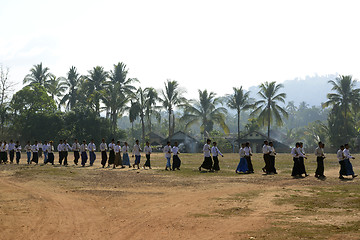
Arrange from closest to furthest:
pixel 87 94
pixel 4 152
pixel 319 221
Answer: pixel 319 221 → pixel 4 152 → pixel 87 94

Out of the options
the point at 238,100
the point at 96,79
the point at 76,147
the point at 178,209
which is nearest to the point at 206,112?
the point at 238,100

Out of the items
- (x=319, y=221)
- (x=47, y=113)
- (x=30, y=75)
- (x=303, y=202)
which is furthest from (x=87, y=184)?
(x=30, y=75)

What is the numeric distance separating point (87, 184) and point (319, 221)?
32.9 ft

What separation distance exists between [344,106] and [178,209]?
54873 mm

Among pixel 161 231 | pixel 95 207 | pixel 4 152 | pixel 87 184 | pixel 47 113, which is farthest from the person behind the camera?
pixel 47 113

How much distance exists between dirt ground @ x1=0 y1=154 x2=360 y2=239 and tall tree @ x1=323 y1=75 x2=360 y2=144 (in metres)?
46.0

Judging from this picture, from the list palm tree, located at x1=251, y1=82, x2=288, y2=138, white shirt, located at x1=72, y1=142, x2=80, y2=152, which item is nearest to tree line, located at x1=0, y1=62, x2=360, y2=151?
palm tree, located at x1=251, y1=82, x2=288, y2=138

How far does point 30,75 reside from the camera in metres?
70.4

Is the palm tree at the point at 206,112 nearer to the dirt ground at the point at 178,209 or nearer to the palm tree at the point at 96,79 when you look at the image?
the palm tree at the point at 96,79

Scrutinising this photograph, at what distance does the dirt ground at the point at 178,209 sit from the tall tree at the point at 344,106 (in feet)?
151

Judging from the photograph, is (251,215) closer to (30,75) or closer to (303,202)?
(303,202)

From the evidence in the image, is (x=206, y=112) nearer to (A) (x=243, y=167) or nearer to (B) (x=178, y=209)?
(A) (x=243, y=167)

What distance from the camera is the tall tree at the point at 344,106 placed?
59594 mm

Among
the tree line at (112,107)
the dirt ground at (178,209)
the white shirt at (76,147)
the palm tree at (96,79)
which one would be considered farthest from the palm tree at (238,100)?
the dirt ground at (178,209)
